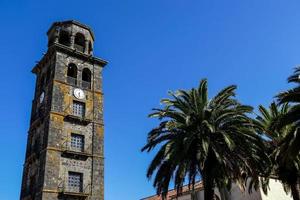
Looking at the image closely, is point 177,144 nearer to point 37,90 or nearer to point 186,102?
point 186,102

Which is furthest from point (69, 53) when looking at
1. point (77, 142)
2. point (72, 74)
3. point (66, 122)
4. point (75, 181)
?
point (75, 181)

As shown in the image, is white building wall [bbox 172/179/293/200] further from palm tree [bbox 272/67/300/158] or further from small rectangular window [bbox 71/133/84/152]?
small rectangular window [bbox 71/133/84/152]

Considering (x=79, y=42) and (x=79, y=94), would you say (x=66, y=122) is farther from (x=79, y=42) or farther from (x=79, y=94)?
(x=79, y=42)

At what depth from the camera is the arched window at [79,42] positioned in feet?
147

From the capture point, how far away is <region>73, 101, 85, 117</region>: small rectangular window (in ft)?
132

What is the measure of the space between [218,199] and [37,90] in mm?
25802

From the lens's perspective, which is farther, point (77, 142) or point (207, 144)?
point (77, 142)

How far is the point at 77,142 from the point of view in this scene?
38719 mm

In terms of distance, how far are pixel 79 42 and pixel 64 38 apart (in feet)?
6.33

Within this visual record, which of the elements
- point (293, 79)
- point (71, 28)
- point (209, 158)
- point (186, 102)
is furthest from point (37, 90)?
point (293, 79)

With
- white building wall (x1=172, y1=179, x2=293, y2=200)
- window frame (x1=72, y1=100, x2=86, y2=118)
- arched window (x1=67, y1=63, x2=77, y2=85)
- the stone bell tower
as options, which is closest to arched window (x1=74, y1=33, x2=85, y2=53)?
the stone bell tower

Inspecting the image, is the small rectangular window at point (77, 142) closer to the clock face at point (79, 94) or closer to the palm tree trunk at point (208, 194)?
the clock face at point (79, 94)

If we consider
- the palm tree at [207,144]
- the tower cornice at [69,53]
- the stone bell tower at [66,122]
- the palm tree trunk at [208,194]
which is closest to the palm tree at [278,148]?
the palm tree at [207,144]

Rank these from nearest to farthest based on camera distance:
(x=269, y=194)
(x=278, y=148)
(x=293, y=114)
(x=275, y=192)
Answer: (x=293, y=114), (x=278, y=148), (x=269, y=194), (x=275, y=192)
